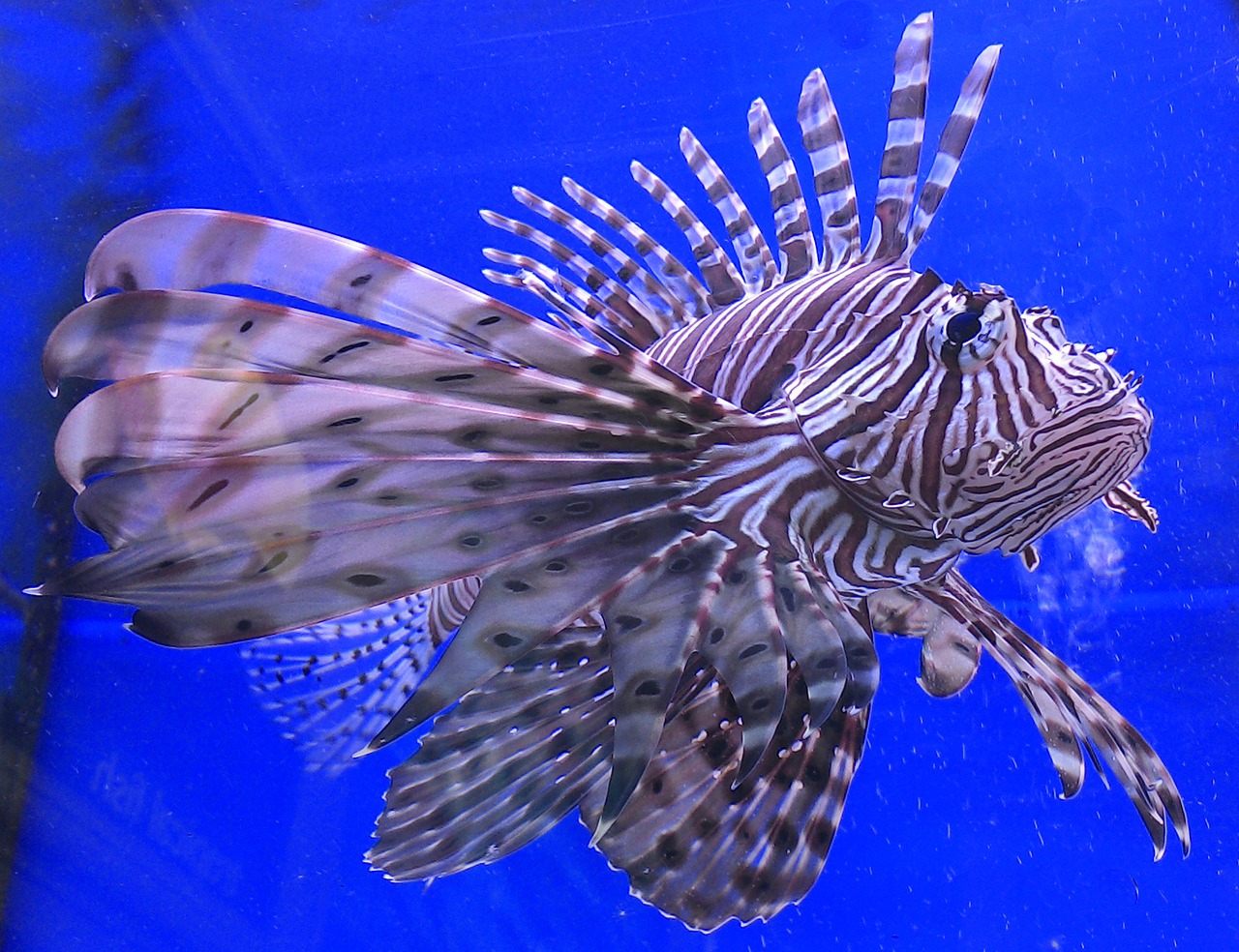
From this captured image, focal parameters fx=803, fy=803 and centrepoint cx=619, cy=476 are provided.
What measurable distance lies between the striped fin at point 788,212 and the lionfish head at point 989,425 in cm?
32

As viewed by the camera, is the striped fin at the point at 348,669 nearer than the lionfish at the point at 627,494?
No

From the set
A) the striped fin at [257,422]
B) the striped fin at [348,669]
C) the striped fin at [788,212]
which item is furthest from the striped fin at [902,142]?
the striped fin at [348,669]

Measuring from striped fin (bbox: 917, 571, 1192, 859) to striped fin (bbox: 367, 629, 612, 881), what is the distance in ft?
1.43

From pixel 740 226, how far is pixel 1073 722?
77cm

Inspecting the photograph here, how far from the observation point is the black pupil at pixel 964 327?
29.8 inches

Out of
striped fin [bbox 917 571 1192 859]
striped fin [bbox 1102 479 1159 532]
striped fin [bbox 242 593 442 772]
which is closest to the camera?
striped fin [bbox 917 571 1192 859]

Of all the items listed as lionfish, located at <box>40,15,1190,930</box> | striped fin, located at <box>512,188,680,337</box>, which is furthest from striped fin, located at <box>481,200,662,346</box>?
lionfish, located at <box>40,15,1190,930</box>

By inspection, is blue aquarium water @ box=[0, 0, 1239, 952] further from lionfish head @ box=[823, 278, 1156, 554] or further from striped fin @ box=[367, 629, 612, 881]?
lionfish head @ box=[823, 278, 1156, 554]

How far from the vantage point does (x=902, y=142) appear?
958 millimetres

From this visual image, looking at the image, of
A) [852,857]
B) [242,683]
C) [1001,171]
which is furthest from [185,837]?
[1001,171]

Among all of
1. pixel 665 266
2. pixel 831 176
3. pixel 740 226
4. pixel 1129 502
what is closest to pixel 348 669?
pixel 665 266

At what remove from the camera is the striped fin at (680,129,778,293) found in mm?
1158

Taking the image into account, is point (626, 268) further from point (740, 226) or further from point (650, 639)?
point (650, 639)

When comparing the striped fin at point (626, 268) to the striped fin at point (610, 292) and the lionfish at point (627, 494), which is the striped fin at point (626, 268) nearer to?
the striped fin at point (610, 292)
